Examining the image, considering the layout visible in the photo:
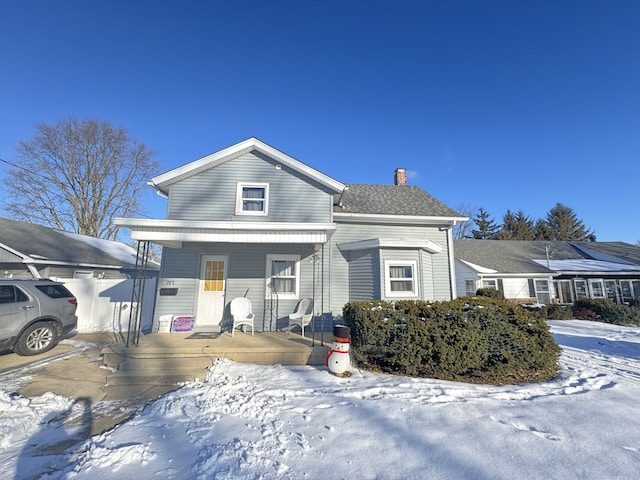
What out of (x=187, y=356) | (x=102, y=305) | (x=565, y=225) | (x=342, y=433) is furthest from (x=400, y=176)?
(x=565, y=225)

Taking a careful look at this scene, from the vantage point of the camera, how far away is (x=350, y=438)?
314 centimetres

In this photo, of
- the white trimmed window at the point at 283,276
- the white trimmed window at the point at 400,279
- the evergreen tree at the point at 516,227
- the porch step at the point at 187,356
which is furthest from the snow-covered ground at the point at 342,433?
the evergreen tree at the point at 516,227

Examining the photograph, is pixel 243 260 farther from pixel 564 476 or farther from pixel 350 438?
pixel 564 476

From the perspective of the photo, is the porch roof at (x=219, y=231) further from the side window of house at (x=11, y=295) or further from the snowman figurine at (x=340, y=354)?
the snowman figurine at (x=340, y=354)

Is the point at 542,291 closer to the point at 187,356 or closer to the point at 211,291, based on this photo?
the point at 211,291

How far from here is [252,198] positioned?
8.98 metres

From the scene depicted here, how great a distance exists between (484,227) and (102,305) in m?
41.7

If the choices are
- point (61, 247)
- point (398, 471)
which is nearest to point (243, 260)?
point (398, 471)

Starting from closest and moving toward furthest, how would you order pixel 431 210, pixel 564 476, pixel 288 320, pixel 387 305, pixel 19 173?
pixel 564 476 → pixel 387 305 → pixel 288 320 → pixel 431 210 → pixel 19 173

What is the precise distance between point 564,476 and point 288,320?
6.77 metres

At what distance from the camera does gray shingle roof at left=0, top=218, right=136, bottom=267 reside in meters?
12.3

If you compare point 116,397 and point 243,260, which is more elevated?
point 243,260

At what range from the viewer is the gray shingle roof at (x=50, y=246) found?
1230cm

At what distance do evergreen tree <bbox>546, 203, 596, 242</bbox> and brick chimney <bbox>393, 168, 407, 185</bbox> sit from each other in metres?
35.1
